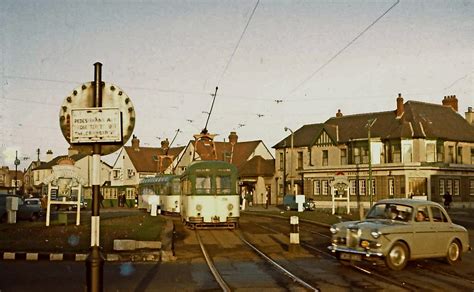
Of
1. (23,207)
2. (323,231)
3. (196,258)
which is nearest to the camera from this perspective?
(196,258)

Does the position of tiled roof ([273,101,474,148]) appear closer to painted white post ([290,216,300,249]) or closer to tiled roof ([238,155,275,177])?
tiled roof ([238,155,275,177])

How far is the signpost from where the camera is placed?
771cm

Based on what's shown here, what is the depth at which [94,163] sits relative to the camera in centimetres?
779

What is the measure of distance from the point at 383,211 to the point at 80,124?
9.86 meters

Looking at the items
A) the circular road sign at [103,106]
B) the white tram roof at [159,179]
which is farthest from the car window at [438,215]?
the white tram roof at [159,179]

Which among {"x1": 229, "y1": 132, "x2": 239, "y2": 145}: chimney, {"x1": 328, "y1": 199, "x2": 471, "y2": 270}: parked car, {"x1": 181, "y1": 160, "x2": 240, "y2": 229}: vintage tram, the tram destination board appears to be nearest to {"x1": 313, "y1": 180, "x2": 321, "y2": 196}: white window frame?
{"x1": 229, "y1": 132, "x2": 239, "y2": 145}: chimney

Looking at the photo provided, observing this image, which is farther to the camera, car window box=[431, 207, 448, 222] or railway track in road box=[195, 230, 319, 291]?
car window box=[431, 207, 448, 222]

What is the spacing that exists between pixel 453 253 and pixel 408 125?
146ft

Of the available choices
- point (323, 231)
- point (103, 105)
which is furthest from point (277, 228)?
point (103, 105)

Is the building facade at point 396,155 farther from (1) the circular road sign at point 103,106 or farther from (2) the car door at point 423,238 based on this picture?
(1) the circular road sign at point 103,106

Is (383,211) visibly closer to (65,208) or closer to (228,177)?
(228,177)

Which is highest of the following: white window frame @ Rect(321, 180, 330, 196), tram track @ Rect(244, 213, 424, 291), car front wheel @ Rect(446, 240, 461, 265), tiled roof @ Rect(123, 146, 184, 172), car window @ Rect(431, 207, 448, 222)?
tiled roof @ Rect(123, 146, 184, 172)

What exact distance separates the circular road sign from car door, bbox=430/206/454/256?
32.1 ft

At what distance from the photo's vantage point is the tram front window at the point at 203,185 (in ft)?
89.4
